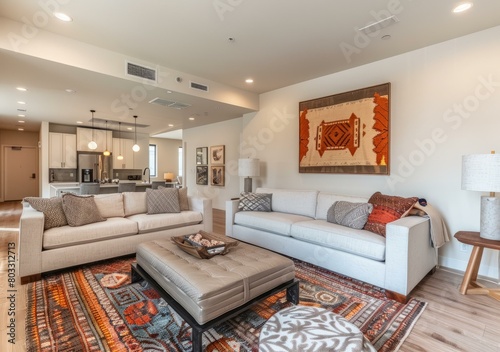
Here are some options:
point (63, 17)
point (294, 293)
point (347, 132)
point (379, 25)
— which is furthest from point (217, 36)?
point (294, 293)

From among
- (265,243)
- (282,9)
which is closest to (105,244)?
(265,243)

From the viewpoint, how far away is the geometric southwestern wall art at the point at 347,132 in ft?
11.9

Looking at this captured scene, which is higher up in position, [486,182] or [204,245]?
[486,182]

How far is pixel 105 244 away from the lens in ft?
9.98

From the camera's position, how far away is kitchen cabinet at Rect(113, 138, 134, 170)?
8.17 meters

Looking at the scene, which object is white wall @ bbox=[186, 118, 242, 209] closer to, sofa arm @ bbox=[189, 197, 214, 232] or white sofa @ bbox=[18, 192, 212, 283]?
sofa arm @ bbox=[189, 197, 214, 232]

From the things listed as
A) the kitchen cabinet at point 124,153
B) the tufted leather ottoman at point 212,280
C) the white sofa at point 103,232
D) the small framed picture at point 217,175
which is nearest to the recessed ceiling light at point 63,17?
the white sofa at point 103,232

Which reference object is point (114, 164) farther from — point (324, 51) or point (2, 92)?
point (324, 51)

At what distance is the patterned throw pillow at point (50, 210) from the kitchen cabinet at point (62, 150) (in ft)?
16.7

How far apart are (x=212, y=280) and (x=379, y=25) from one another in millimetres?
3154

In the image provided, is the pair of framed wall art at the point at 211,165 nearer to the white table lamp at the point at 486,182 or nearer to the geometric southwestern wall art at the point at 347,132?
the geometric southwestern wall art at the point at 347,132

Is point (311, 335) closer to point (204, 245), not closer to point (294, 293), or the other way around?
point (294, 293)

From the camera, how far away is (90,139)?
7668 millimetres

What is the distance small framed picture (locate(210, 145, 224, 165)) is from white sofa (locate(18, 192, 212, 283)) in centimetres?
282
